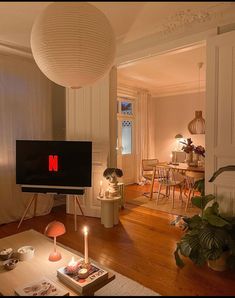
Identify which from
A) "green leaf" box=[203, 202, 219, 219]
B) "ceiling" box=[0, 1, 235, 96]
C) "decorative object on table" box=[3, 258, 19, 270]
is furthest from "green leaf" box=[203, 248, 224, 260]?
"ceiling" box=[0, 1, 235, 96]

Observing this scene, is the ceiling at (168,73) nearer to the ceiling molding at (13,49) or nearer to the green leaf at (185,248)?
the ceiling molding at (13,49)

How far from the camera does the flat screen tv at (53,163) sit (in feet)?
10.8

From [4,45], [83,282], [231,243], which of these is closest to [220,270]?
[231,243]

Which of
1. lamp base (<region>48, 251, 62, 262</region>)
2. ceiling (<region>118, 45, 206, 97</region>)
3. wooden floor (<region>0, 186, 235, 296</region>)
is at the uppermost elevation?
ceiling (<region>118, 45, 206, 97</region>)

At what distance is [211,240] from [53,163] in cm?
225

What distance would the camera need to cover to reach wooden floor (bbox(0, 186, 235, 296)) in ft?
6.57

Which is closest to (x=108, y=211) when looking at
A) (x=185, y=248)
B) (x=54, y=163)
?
(x=54, y=163)

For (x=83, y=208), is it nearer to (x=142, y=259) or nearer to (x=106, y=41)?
(x=142, y=259)

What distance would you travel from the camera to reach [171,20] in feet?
8.55

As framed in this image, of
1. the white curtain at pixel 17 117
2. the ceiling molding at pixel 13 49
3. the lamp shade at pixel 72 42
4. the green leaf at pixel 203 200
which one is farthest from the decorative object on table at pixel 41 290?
the ceiling molding at pixel 13 49

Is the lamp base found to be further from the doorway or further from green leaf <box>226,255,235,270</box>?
the doorway

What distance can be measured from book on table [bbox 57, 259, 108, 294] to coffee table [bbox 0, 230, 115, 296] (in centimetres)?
2

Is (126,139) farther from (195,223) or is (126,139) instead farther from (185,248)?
(185,248)

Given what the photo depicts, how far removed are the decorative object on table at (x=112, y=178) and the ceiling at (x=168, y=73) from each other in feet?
5.50
